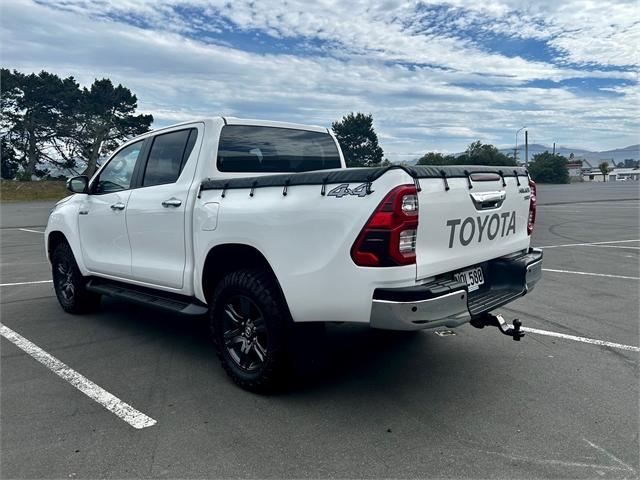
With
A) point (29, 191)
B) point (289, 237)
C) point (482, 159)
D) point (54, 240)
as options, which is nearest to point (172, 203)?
point (289, 237)

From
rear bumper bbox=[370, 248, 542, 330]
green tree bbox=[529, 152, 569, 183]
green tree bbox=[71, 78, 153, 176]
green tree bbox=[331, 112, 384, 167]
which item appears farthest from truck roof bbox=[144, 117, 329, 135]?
green tree bbox=[529, 152, 569, 183]

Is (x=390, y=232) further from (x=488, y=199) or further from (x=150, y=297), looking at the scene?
(x=150, y=297)

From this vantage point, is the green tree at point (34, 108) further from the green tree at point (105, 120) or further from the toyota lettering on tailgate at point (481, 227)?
the toyota lettering on tailgate at point (481, 227)

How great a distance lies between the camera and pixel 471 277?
373cm

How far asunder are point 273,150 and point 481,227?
81.6 inches

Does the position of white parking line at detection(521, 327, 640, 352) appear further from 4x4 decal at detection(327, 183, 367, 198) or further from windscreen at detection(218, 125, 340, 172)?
4x4 decal at detection(327, 183, 367, 198)

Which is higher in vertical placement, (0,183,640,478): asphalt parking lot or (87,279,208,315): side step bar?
(87,279,208,315): side step bar

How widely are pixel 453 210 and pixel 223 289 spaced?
172 cm

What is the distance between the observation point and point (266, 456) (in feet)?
9.63

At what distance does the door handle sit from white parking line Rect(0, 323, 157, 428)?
150 cm

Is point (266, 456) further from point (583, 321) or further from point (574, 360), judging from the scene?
point (583, 321)

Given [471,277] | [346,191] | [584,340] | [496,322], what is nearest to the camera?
[346,191]

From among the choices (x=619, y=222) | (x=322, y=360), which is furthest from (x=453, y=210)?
→ (x=619, y=222)

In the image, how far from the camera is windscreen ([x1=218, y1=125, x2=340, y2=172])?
14.7 feet
